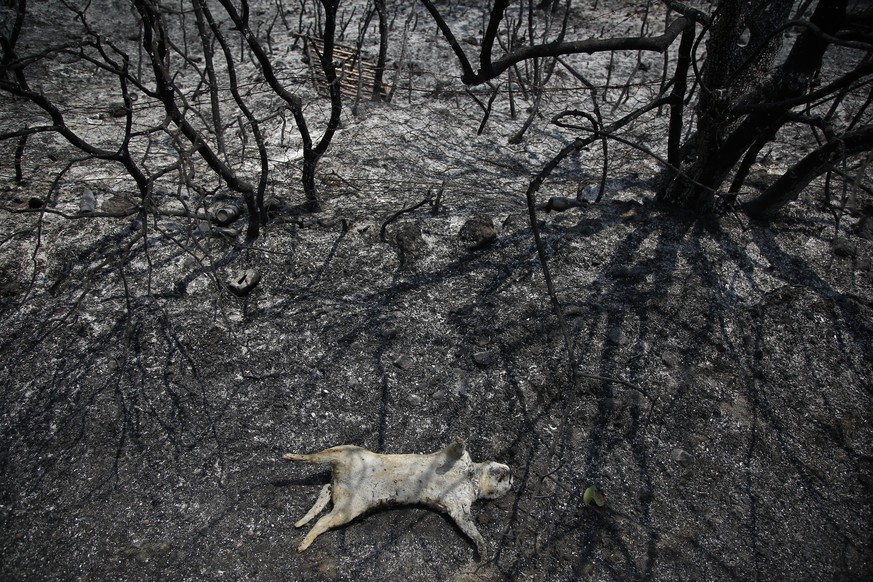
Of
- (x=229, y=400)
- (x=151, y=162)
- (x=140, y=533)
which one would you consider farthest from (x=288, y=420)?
(x=151, y=162)

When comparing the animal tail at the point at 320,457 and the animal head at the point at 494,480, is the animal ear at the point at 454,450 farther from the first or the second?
the animal tail at the point at 320,457

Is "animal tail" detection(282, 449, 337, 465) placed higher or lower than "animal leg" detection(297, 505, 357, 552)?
higher

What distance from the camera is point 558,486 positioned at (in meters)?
1.96

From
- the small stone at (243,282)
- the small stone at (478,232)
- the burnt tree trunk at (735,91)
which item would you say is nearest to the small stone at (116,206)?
the small stone at (243,282)

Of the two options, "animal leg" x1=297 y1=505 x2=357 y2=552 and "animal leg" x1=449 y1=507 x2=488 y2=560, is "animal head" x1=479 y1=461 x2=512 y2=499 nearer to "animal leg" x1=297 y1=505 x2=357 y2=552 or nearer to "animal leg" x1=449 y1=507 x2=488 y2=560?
"animal leg" x1=449 y1=507 x2=488 y2=560

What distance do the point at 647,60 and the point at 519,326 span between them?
3411mm

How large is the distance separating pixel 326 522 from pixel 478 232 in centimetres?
157

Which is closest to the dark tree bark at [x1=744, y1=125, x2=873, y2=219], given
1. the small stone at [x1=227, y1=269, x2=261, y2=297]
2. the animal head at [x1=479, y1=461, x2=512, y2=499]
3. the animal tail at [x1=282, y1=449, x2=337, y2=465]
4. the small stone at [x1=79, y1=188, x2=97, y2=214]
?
the animal head at [x1=479, y1=461, x2=512, y2=499]

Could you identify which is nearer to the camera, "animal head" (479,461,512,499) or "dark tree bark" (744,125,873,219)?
"animal head" (479,461,512,499)

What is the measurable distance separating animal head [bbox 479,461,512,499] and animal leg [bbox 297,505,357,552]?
0.45 metres

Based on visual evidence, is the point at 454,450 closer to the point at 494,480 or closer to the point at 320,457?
the point at 494,480

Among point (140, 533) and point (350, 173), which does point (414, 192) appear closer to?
point (350, 173)

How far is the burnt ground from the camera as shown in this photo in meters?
1.80

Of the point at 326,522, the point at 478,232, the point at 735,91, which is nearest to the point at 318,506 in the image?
the point at 326,522
